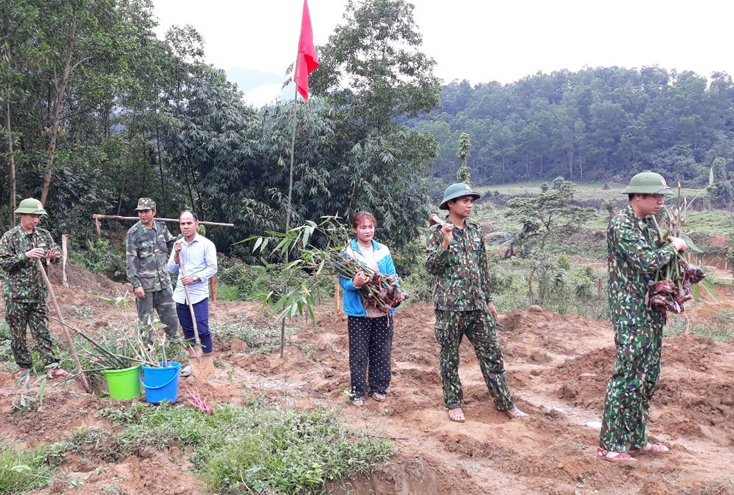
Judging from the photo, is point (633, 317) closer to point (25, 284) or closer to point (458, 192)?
point (458, 192)

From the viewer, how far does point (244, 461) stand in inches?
111

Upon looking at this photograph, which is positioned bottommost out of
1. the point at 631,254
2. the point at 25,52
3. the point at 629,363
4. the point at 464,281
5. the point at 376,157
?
the point at 629,363

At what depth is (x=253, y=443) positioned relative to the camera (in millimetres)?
2971

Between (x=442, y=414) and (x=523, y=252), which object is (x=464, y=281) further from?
(x=523, y=252)

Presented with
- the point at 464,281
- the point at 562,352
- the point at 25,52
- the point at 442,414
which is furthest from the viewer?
the point at 25,52

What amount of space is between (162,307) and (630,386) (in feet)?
13.6

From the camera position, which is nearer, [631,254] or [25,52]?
[631,254]

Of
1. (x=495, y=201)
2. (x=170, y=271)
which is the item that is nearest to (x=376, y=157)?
(x=170, y=271)

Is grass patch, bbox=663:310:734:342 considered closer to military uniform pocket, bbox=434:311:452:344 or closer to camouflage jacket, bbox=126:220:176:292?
military uniform pocket, bbox=434:311:452:344

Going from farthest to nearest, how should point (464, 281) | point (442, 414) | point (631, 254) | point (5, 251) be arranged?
point (5, 251)
point (442, 414)
point (464, 281)
point (631, 254)

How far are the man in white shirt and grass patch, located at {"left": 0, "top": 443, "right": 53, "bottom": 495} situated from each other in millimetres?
1791

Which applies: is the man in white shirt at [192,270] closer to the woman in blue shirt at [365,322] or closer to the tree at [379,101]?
the woman in blue shirt at [365,322]

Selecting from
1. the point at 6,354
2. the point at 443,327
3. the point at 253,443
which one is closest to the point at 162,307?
the point at 6,354

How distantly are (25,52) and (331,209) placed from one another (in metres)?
7.02
